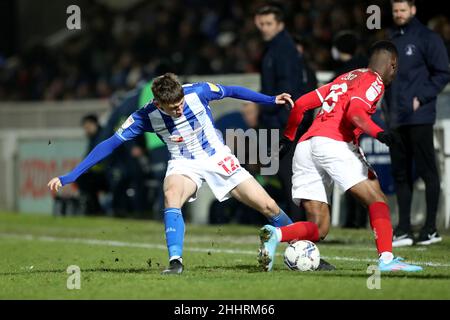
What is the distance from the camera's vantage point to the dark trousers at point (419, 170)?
35.3 ft

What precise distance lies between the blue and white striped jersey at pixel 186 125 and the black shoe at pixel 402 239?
2679mm

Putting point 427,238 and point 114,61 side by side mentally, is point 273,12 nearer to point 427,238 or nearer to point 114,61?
point 427,238

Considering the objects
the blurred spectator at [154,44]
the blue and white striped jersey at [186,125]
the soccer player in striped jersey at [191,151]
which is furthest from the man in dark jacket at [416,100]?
the blurred spectator at [154,44]

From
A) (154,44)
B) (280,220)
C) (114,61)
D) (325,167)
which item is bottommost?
(280,220)

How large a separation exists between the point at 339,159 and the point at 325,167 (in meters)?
0.15

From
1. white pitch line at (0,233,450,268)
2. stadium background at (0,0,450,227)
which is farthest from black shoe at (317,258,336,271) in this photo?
stadium background at (0,0,450,227)

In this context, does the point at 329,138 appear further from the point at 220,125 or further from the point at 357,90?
the point at 220,125

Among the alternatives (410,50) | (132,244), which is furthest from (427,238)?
(132,244)

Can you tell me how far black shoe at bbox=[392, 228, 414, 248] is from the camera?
1050 centimetres

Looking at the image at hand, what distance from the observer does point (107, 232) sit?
46.0 feet

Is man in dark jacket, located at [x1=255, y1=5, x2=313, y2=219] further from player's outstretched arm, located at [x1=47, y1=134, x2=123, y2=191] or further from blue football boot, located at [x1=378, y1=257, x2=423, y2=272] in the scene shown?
blue football boot, located at [x1=378, y1=257, x2=423, y2=272]

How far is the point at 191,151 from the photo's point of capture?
859 cm

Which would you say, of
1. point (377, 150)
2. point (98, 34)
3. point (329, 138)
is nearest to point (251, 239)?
point (377, 150)

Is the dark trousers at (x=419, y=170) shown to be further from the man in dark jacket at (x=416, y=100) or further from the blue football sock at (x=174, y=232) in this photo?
the blue football sock at (x=174, y=232)
